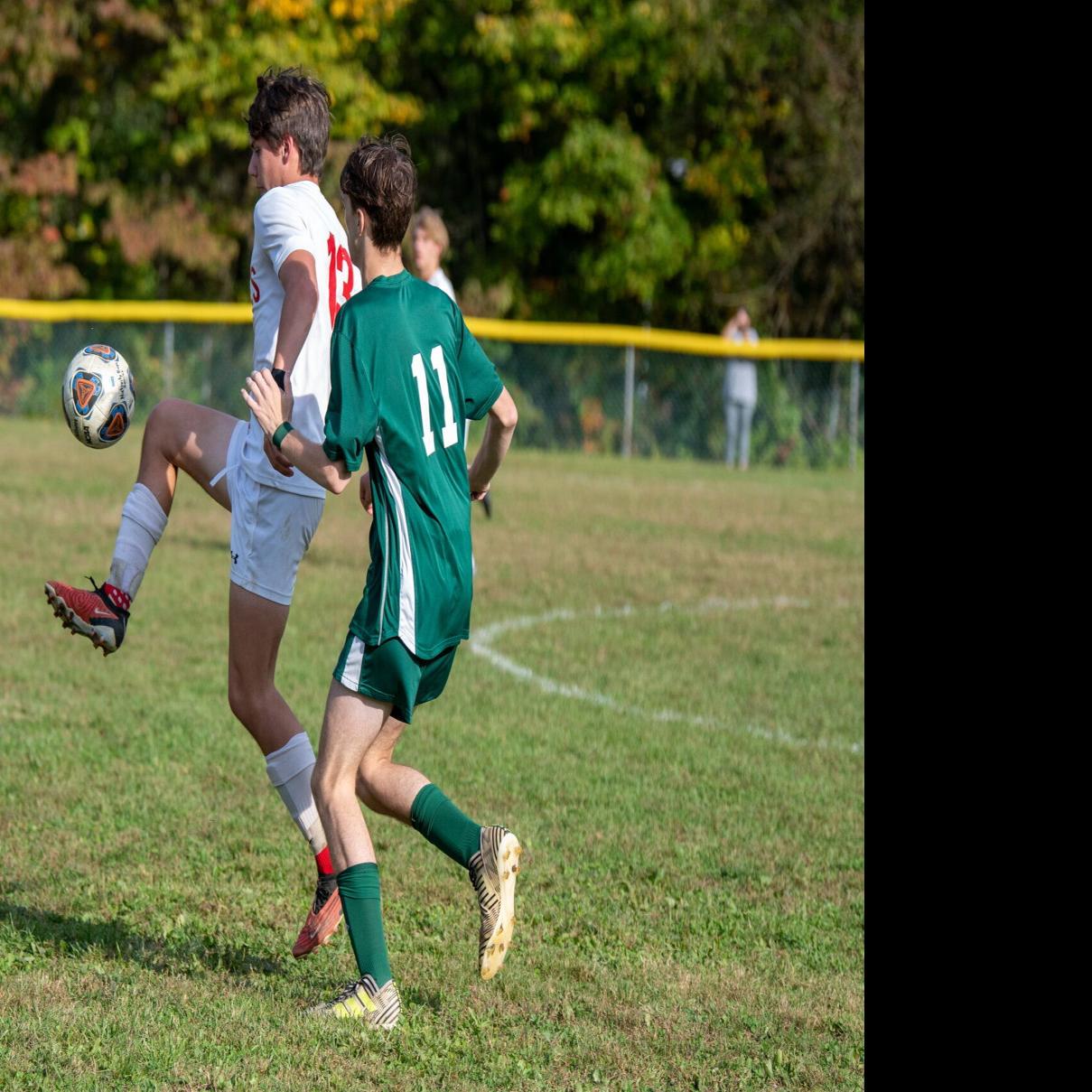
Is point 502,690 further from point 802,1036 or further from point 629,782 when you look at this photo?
point 802,1036

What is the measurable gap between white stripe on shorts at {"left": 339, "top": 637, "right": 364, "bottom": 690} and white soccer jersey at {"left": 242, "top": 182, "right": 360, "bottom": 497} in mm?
730

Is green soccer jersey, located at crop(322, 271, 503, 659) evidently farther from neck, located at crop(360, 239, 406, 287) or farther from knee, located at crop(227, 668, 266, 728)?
knee, located at crop(227, 668, 266, 728)

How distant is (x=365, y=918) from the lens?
412 centimetres

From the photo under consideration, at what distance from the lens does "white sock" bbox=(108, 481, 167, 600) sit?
5020 mm

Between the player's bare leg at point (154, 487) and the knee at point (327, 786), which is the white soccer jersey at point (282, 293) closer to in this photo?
the player's bare leg at point (154, 487)

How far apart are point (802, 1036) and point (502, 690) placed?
4307 mm

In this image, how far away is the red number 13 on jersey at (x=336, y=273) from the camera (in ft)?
15.5

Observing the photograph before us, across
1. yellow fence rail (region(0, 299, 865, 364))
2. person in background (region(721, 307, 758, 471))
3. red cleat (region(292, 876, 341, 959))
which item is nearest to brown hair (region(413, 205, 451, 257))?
red cleat (region(292, 876, 341, 959))

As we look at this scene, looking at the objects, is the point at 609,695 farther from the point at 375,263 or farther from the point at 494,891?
the point at 375,263

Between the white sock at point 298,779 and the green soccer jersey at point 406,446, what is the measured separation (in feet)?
3.17

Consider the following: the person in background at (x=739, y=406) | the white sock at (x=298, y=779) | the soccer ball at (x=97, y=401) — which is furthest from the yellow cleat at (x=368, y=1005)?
the person in background at (x=739, y=406)

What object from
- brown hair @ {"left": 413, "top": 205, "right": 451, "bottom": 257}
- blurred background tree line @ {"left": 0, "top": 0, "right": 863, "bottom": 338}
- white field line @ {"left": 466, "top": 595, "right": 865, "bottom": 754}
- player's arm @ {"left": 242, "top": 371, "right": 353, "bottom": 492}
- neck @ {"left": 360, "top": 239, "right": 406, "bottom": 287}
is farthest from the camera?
blurred background tree line @ {"left": 0, "top": 0, "right": 863, "bottom": 338}

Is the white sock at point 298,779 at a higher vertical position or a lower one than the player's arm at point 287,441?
lower
